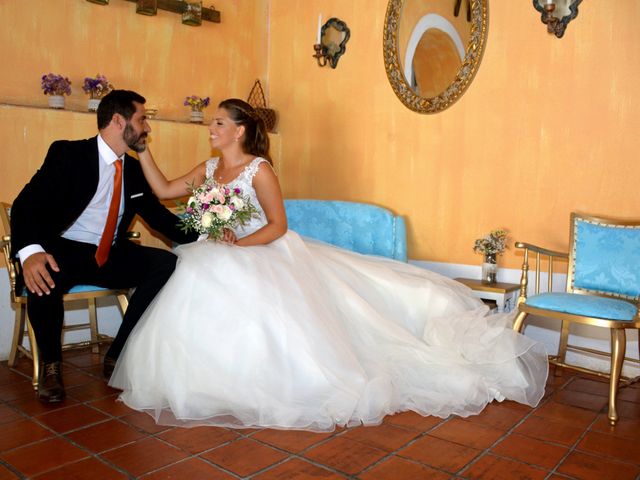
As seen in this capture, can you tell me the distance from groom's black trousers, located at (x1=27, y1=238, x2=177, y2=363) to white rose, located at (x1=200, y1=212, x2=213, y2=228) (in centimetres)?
42

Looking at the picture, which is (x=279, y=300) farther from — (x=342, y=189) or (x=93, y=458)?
(x=342, y=189)

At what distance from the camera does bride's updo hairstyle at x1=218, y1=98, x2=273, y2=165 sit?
3873mm

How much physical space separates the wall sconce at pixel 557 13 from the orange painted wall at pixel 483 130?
7 cm

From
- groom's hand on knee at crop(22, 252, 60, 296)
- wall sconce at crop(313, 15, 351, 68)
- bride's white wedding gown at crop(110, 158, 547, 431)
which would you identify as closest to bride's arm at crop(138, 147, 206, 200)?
bride's white wedding gown at crop(110, 158, 547, 431)

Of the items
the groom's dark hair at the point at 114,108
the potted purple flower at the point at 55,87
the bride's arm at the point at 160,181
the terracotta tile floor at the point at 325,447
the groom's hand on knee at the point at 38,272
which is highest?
the potted purple flower at the point at 55,87

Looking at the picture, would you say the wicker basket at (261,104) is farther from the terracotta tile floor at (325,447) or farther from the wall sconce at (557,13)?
the terracotta tile floor at (325,447)

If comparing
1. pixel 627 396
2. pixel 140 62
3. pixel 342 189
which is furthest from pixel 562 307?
pixel 140 62

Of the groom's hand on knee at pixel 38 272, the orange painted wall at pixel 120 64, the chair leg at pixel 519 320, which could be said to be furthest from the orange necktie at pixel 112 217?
the chair leg at pixel 519 320

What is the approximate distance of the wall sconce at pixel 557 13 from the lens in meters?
3.79

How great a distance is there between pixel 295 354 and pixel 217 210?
1.01 meters

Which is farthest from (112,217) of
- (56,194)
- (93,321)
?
(93,321)

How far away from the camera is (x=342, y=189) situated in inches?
204

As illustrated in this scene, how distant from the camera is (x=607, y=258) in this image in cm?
358

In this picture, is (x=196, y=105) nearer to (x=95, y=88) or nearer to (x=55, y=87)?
(x=95, y=88)
